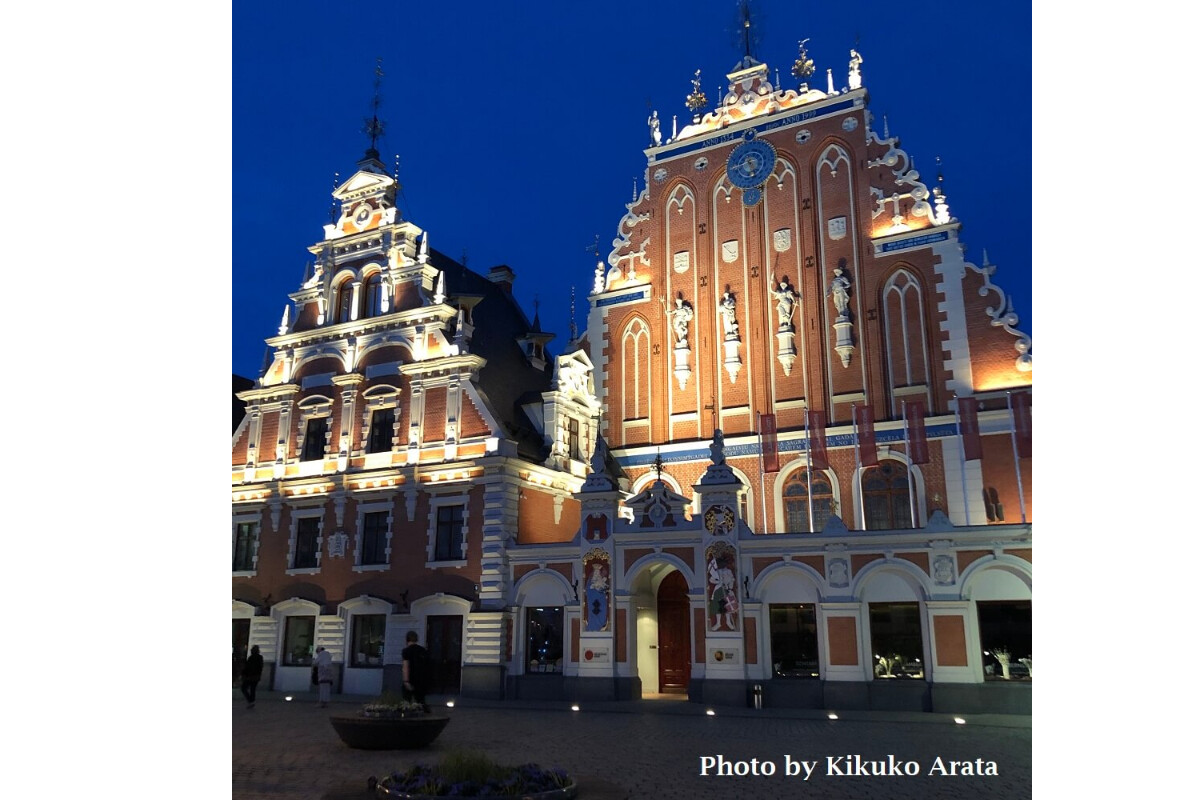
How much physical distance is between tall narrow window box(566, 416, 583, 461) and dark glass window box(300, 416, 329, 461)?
269 inches

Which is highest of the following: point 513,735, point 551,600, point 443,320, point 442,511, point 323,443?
point 443,320

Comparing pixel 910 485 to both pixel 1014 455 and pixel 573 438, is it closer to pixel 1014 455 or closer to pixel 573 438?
pixel 1014 455

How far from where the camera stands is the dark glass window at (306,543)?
23812mm

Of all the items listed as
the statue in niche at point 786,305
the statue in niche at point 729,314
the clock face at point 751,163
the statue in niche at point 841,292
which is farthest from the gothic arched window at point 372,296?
the statue in niche at point 841,292

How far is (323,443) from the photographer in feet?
81.7

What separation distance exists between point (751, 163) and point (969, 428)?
9.93 meters

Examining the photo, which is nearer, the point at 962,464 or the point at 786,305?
the point at 962,464

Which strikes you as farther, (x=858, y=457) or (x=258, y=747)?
(x=858, y=457)

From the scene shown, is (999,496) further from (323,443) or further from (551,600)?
(323,443)

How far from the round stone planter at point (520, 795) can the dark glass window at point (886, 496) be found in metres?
14.7

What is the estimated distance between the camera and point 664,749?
12.0 metres

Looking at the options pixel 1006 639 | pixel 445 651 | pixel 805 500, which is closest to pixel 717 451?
pixel 805 500

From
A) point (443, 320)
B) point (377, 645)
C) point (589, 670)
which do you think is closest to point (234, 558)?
point (377, 645)

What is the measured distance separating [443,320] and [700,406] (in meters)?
7.32
